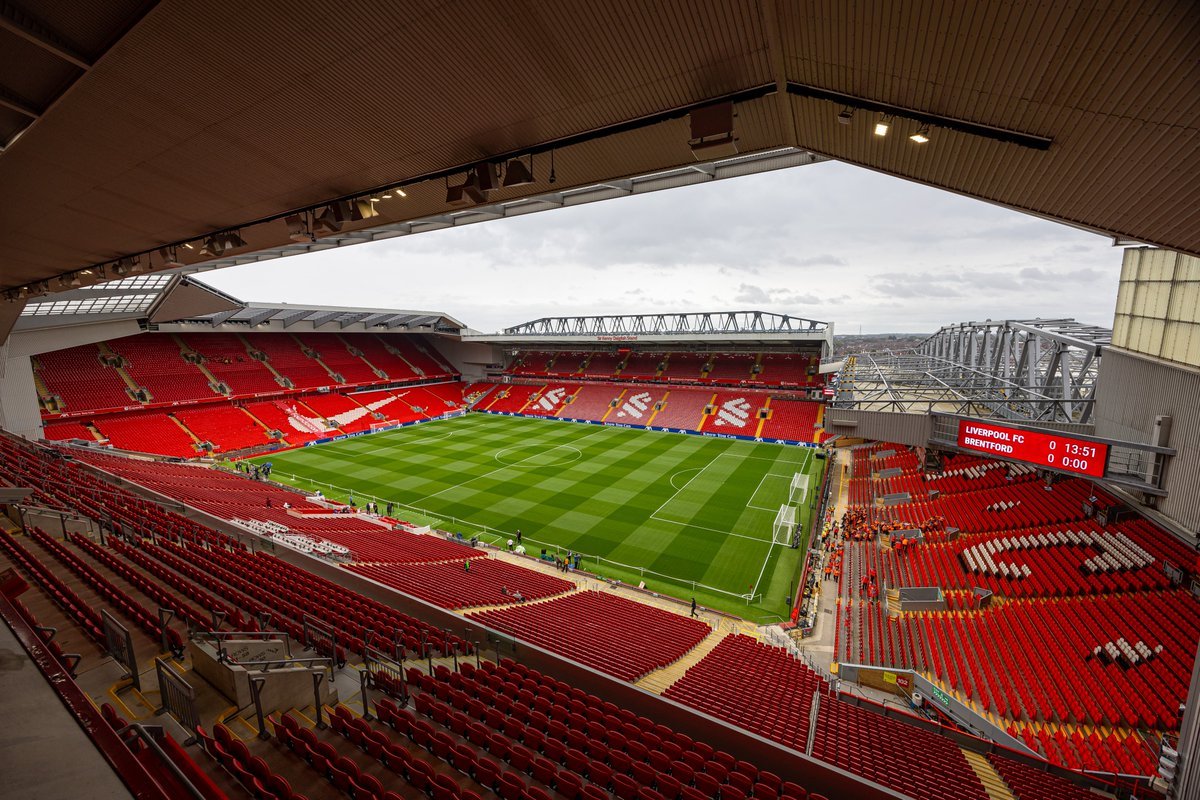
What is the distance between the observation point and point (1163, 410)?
505 inches

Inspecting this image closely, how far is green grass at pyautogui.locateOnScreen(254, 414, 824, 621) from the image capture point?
1839 cm

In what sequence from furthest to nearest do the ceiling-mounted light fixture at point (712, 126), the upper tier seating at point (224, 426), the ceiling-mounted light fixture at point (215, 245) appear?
the upper tier seating at point (224, 426), the ceiling-mounted light fixture at point (215, 245), the ceiling-mounted light fixture at point (712, 126)

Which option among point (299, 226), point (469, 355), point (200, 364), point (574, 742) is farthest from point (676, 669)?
point (469, 355)

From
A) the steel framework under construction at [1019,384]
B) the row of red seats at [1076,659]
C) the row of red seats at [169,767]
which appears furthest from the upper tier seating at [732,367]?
the row of red seats at [169,767]

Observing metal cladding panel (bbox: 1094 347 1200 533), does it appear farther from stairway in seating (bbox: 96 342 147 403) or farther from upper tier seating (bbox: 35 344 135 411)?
stairway in seating (bbox: 96 342 147 403)

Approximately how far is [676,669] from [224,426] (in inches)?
1494

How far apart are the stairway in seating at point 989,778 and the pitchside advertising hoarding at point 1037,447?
816 centimetres

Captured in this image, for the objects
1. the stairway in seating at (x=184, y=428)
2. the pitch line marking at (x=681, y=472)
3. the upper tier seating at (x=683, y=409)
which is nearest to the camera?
the pitch line marking at (x=681, y=472)

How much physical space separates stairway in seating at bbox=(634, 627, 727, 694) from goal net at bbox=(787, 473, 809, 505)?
43.4 feet

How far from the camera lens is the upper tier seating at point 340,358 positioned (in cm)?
4688

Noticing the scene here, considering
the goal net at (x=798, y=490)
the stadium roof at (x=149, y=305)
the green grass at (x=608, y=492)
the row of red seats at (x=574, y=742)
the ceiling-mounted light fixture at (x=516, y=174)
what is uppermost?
the ceiling-mounted light fixture at (x=516, y=174)

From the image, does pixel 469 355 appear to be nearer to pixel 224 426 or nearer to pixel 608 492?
pixel 224 426

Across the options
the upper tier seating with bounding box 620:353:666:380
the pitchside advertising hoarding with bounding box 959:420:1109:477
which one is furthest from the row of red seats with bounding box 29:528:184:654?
the upper tier seating with bounding box 620:353:666:380

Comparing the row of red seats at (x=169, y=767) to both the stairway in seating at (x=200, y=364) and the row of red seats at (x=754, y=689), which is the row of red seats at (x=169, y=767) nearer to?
the row of red seats at (x=754, y=689)
